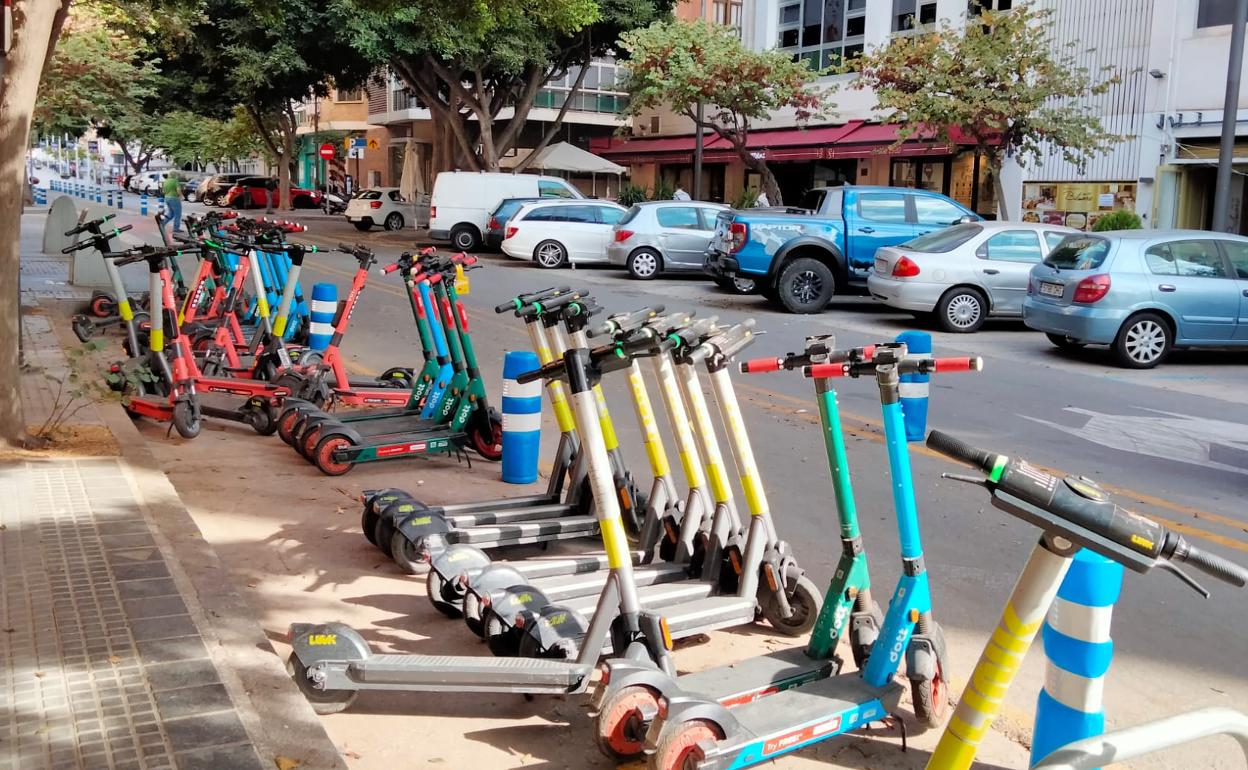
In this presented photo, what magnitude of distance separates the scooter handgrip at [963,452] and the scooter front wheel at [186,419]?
22.1 ft

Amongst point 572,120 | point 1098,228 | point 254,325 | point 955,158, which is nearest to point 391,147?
point 572,120

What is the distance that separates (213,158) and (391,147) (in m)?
19.9

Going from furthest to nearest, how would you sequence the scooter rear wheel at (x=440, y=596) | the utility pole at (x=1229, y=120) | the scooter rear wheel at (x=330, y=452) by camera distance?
the utility pole at (x=1229, y=120) < the scooter rear wheel at (x=330, y=452) < the scooter rear wheel at (x=440, y=596)

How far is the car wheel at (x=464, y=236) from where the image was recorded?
1116 inches

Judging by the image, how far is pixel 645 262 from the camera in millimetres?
21828

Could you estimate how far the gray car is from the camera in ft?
71.3

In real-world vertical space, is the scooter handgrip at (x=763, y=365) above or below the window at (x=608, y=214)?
below

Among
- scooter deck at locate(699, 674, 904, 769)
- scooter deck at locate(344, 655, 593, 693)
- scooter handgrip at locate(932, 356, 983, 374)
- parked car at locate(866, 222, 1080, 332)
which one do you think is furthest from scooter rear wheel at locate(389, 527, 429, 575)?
parked car at locate(866, 222, 1080, 332)

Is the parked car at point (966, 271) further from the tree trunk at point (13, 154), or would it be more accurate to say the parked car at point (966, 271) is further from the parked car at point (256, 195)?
the parked car at point (256, 195)

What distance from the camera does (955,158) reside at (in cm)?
2711

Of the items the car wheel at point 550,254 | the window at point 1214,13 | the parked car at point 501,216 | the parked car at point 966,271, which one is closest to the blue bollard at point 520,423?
the parked car at point 966,271

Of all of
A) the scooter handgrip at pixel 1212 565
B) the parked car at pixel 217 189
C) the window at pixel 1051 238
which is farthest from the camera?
the parked car at pixel 217 189

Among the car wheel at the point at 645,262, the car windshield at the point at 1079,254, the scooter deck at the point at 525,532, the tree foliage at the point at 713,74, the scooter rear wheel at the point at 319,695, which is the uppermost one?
the tree foliage at the point at 713,74

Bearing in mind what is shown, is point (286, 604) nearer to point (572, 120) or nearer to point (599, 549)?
point (599, 549)
